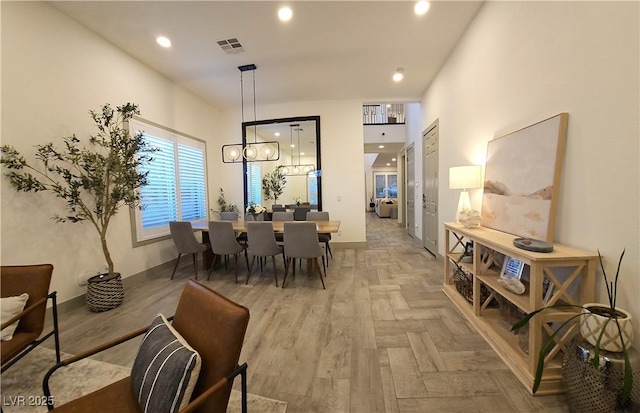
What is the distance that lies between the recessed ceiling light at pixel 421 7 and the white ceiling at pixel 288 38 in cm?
7

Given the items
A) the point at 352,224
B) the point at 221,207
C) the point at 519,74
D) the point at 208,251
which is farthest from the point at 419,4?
the point at 221,207

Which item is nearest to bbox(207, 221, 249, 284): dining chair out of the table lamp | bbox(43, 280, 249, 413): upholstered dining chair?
bbox(43, 280, 249, 413): upholstered dining chair

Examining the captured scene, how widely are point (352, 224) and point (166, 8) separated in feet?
14.5

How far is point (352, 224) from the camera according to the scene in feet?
17.5

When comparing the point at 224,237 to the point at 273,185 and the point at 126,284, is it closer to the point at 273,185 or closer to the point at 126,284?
the point at 126,284

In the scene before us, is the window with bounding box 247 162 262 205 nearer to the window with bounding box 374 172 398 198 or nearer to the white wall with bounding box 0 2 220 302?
the white wall with bounding box 0 2 220 302

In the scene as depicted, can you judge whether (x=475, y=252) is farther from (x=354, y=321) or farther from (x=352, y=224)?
(x=352, y=224)

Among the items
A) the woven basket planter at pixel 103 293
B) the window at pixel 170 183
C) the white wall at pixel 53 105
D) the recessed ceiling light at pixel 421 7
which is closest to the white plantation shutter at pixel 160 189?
the window at pixel 170 183

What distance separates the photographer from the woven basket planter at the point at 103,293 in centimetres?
264

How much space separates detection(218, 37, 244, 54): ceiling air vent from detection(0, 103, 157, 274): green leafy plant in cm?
144

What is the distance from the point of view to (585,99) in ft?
5.00

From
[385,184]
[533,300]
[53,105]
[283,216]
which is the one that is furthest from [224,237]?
[385,184]

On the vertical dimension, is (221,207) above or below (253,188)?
below

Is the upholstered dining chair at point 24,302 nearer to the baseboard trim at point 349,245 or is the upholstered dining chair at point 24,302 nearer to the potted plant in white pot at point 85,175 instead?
the potted plant in white pot at point 85,175
